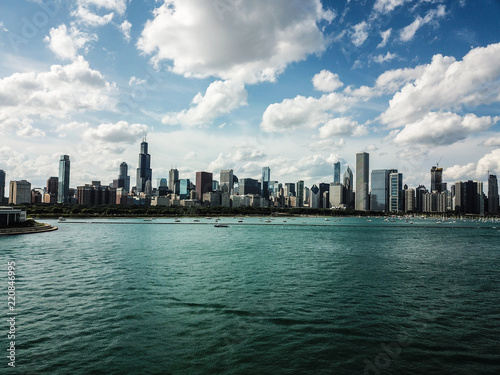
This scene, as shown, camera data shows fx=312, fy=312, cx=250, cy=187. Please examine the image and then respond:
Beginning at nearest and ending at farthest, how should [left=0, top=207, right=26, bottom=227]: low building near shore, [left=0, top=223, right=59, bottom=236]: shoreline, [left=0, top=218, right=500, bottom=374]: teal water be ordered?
1. [left=0, top=218, right=500, bottom=374]: teal water
2. [left=0, top=223, right=59, bottom=236]: shoreline
3. [left=0, top=207, right=26, bottom=227]: low building near shore

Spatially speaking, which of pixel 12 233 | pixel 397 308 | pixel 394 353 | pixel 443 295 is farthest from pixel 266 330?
pixel 12 233

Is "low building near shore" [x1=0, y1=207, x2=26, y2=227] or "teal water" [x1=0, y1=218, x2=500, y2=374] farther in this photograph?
"low building near shore" [x1=0, y1=207, x2=26, y2=227]

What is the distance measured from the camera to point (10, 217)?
371ft

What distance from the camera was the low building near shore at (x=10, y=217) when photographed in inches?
4237

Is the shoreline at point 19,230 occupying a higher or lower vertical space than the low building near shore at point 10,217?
lower

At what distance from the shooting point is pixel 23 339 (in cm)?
2194

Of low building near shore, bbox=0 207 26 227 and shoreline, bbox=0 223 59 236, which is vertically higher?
low building near shore, bbox=0 207 26 227

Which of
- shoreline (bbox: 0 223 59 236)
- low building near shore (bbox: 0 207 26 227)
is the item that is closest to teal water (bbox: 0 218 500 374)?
shoreline (bbox: 0 223 59 236)

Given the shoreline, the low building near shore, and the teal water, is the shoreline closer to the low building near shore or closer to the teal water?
the low building near shore

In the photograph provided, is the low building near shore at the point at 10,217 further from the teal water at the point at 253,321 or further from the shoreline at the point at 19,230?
the teal water at the point at 253,321

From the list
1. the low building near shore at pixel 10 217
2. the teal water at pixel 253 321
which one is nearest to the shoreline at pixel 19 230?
the low building near shore at pixel 10 217

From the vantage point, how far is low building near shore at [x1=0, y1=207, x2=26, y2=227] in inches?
4237

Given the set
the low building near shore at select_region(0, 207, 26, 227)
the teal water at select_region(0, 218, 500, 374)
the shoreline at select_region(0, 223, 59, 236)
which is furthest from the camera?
the low building near shore at select_region(0, 207, 26, 227)

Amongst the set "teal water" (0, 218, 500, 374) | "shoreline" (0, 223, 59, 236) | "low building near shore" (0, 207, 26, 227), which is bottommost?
"shoreline" (0, 223, 59, 236)
